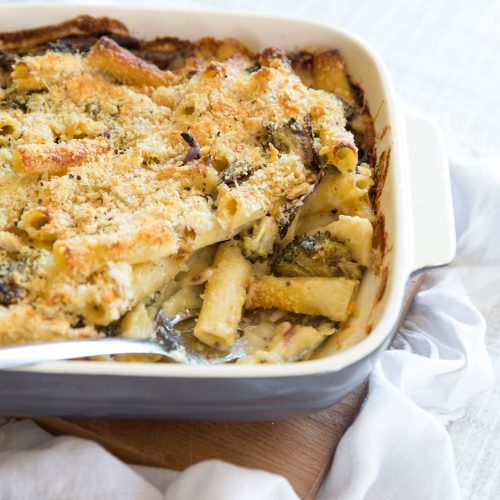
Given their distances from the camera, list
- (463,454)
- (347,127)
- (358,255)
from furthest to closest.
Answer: (347,127) < (463,454) < (358,255)

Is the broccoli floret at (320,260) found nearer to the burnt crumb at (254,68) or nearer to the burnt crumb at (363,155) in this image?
the burnt crumb at (363,155)

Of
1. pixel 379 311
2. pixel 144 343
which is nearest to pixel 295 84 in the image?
pixel 379 311

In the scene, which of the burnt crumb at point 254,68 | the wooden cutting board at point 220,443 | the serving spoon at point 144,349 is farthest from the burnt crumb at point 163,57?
the wooden cutting board at point 220,443

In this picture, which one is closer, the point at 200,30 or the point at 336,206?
the point at 336,206

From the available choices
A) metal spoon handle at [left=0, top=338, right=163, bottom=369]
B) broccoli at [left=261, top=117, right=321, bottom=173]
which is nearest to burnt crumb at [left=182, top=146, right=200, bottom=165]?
broccoli at [left=261, top=117, right=321, bottom=173]

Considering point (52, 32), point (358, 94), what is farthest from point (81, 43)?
point (358, 94)

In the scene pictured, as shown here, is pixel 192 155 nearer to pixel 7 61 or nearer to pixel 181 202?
pixel 181 202

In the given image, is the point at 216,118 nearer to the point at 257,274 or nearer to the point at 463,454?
the point at 257,274
